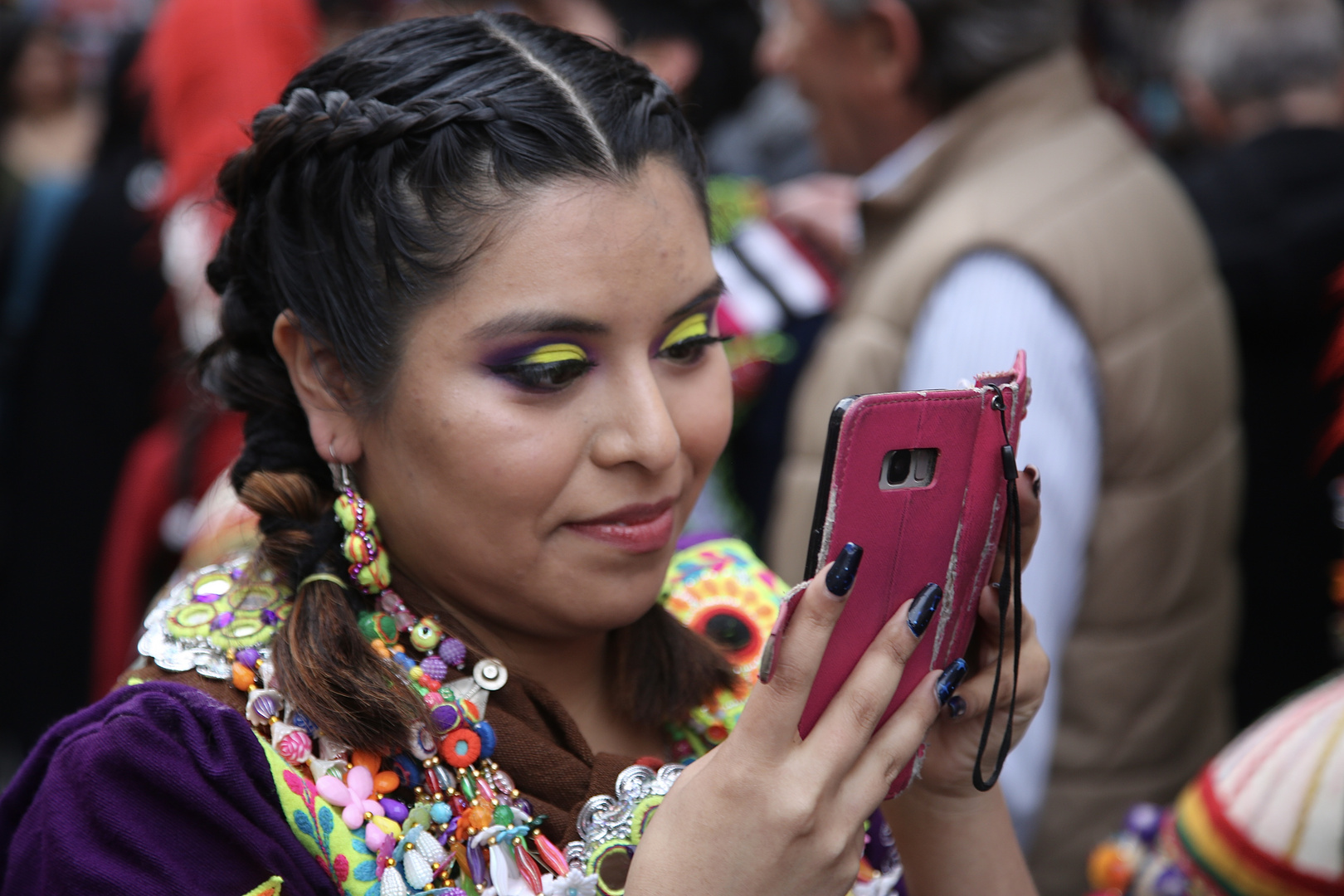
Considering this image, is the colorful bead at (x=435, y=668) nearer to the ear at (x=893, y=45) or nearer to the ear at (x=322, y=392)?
the ear at (x=322, y=392)

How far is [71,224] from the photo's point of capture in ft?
12.3

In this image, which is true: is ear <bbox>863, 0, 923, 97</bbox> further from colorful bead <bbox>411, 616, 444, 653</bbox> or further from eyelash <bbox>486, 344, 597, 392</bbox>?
colorful bead <bbox>411, 616, 444, 653</bbox>

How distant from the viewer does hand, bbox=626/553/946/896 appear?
1.14 m

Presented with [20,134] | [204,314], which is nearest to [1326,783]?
[204,314]

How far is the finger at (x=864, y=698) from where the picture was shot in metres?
1.15

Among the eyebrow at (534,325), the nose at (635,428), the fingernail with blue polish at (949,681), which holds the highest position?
the eyebrow at (534,325)

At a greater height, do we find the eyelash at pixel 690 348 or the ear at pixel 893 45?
the ear at pixel 893 45

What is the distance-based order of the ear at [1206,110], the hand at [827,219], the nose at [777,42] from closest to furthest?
the nose at [777,42], the hand at [827,219], the ear at [1206,110]

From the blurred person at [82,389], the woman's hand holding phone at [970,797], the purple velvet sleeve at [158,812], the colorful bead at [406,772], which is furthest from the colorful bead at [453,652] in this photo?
the blurred person at [82,389]

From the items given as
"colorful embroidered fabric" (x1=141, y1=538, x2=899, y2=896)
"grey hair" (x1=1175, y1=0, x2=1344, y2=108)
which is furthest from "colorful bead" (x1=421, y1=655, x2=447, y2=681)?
"grey hair" (x1=1175, y1=0, x2=1344, y2=108)

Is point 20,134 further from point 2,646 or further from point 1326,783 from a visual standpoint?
point 1326,783

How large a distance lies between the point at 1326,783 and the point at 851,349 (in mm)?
1177

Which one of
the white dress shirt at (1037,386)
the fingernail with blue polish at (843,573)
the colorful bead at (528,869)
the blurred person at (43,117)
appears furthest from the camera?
the blurred person at (43,117)

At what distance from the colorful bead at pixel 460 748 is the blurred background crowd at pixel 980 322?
895mm
